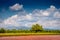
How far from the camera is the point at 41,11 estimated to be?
8805mm

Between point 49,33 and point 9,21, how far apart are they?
2753 millimetres

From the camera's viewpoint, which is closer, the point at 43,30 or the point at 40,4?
the point at 40,4

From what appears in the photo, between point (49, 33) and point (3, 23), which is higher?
point (3, 23)

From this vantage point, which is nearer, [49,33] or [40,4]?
[40,4]

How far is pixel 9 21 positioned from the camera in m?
8.77

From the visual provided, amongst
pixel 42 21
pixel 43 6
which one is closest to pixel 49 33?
pixel 42 21

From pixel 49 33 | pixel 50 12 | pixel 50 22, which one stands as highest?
pixel 50 12

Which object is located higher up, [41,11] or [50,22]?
[41,11]

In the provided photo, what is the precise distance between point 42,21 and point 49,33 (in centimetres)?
129

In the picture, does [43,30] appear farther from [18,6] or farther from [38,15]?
[18,6]

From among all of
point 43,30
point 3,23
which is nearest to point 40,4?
point 43,30

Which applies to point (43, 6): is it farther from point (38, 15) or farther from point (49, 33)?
point (49, 33)

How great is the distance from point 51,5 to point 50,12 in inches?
17.1

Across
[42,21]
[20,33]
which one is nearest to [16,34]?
[20,33]
